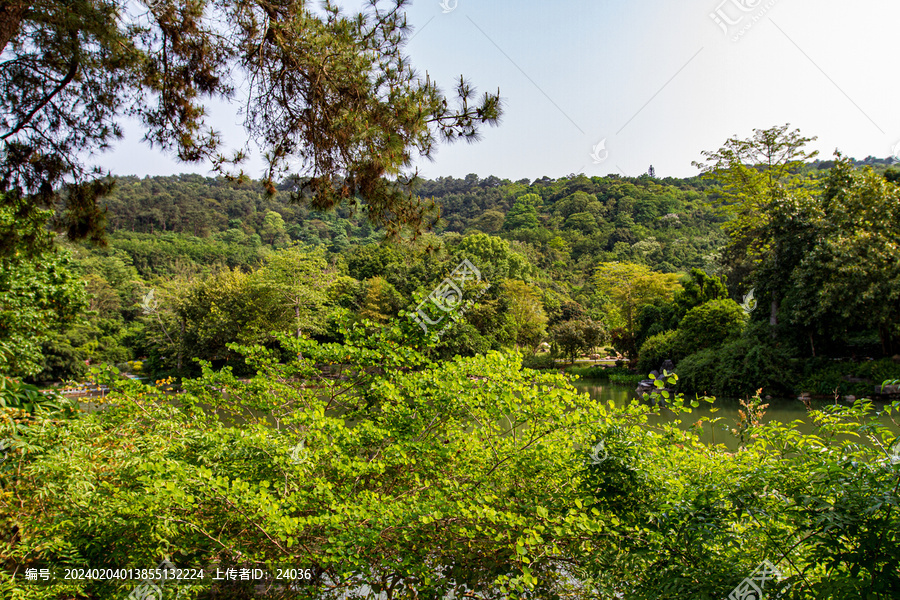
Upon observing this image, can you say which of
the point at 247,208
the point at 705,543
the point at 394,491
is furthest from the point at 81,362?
the point at 247,208

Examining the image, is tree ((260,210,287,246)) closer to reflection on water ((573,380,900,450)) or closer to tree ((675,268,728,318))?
tree ((675,268,728,318))

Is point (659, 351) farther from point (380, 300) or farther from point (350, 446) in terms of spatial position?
point (350, 446)

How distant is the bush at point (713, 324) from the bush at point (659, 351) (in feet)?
1.31

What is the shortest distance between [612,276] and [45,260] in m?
22.0

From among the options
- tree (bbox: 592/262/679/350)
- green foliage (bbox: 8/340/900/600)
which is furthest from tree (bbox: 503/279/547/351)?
green foliage (bbox: 8/340/900/600)

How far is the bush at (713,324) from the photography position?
16.0 meters

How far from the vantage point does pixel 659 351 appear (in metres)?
17.2

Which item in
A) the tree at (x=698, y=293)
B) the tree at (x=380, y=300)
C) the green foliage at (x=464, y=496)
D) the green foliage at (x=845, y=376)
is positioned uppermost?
the tree at (x=380, y=300)

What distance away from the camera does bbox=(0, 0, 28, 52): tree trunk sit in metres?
2.49

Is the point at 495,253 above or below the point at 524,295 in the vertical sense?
above

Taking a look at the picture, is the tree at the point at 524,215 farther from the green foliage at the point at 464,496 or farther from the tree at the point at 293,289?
the green foliage at the point at 464,496

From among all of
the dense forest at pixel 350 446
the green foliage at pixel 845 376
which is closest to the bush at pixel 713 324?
the green foliage at pixel 845 376

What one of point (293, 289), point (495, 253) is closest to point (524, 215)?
point (495, 253)

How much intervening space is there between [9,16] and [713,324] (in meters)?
17.4
